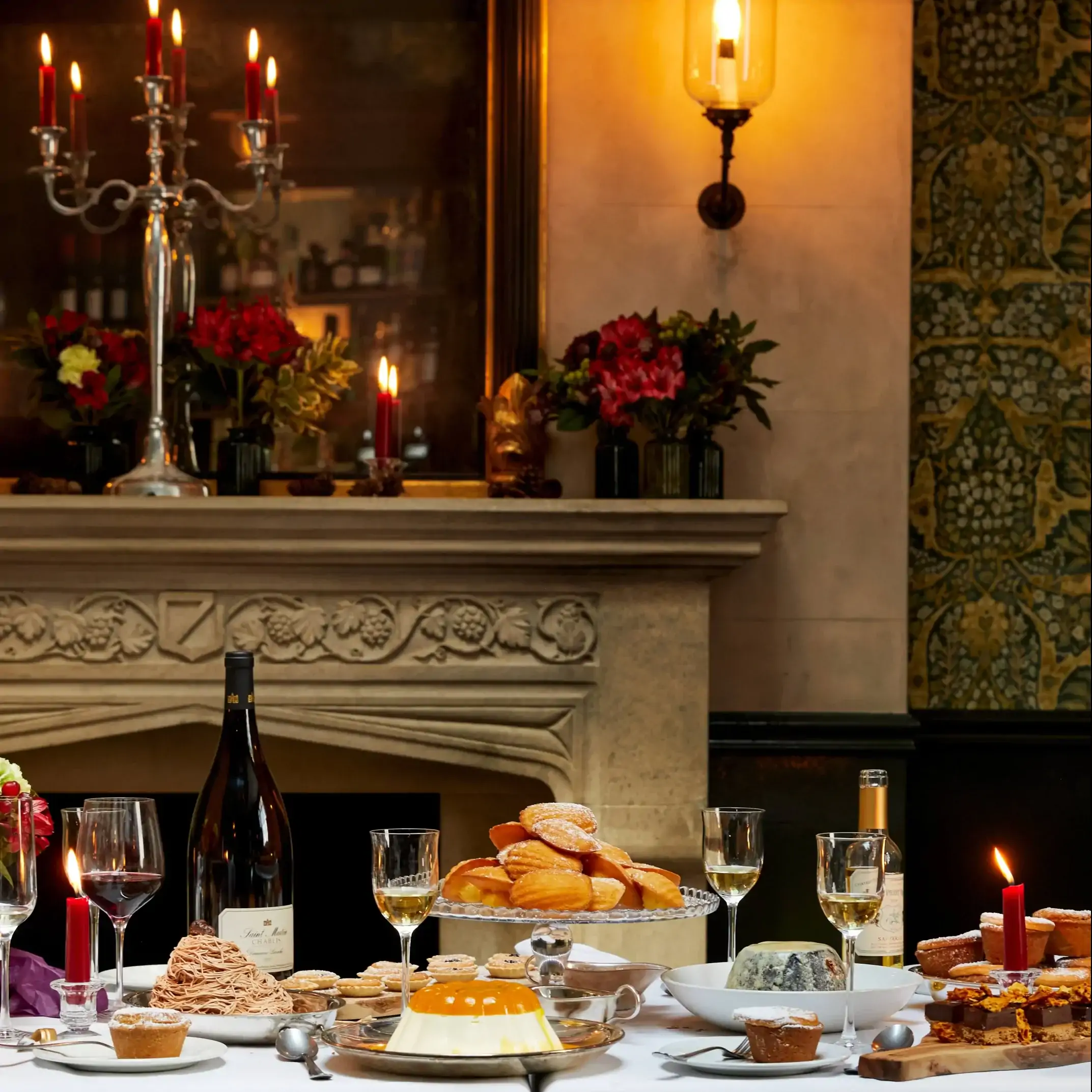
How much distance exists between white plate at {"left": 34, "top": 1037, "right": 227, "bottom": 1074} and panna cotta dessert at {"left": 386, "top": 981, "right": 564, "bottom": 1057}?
0.16 metres

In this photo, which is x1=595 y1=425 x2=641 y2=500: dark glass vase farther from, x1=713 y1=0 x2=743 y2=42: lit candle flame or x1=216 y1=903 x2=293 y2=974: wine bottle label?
x1=216 y1=903 x2=293 y2=974: wine bottle label

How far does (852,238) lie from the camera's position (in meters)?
3.59

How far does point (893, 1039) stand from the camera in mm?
1401

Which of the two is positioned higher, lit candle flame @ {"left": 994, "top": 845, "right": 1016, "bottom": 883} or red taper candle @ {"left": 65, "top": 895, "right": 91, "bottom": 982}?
lit candle flame @ {"left": 994, "top": 845, "right": 1016, "bottom": 883}

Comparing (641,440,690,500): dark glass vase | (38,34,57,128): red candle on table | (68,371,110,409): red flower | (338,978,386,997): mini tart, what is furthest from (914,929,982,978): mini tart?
(38,34,57,128): red candle on table

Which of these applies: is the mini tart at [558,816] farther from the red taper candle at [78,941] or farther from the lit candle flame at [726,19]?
the lit candle flame at [726,19]

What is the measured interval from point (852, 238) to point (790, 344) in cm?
26

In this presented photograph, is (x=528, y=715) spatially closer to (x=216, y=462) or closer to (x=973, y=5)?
(x=216, y=462)

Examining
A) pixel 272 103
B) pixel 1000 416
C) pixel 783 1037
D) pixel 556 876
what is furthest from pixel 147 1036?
pixel 1000 416

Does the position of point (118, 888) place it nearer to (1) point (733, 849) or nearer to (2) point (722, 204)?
(1) point (733, 849)

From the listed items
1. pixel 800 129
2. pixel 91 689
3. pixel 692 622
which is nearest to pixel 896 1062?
pixel 692 622

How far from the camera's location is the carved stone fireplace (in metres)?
3.36

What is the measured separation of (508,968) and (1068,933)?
56 cm

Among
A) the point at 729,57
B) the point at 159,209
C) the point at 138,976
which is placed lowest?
the point at 138,976
